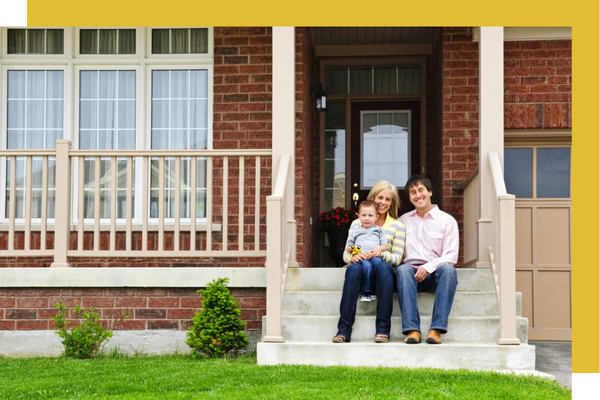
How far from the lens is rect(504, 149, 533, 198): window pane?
8742 mm

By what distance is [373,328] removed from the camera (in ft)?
21.1

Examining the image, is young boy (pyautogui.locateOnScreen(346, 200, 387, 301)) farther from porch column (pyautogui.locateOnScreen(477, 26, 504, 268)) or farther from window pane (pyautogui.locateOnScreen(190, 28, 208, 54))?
window pane (pyautogui.locateOnScreen(190, 28, 208, 54))

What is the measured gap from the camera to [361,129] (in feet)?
34.6

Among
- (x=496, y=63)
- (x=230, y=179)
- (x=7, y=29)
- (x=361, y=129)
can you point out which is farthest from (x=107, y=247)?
(x=496, y=63)

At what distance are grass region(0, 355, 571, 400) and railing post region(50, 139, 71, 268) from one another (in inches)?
53.7

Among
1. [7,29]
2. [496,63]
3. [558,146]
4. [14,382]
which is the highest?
[7,29]

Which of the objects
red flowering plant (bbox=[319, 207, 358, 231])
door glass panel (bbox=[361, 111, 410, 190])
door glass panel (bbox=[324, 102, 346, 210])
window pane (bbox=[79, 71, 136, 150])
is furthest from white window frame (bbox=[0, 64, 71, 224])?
door glass panel (bbox=[361, 111, 410, 190])

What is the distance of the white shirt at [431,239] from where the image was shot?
21.7ft

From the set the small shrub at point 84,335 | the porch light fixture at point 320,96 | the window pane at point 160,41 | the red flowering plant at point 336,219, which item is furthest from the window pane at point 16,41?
the red flowering plant at point 336,219

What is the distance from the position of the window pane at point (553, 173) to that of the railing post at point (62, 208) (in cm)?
465

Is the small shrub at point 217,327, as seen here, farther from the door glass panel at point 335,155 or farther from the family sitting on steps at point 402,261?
the door glass panel at point 335,155

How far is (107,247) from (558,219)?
15.1 ft

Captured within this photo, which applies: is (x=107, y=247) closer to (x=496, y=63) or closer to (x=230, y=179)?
(x=230, y=179)

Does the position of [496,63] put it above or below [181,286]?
above
